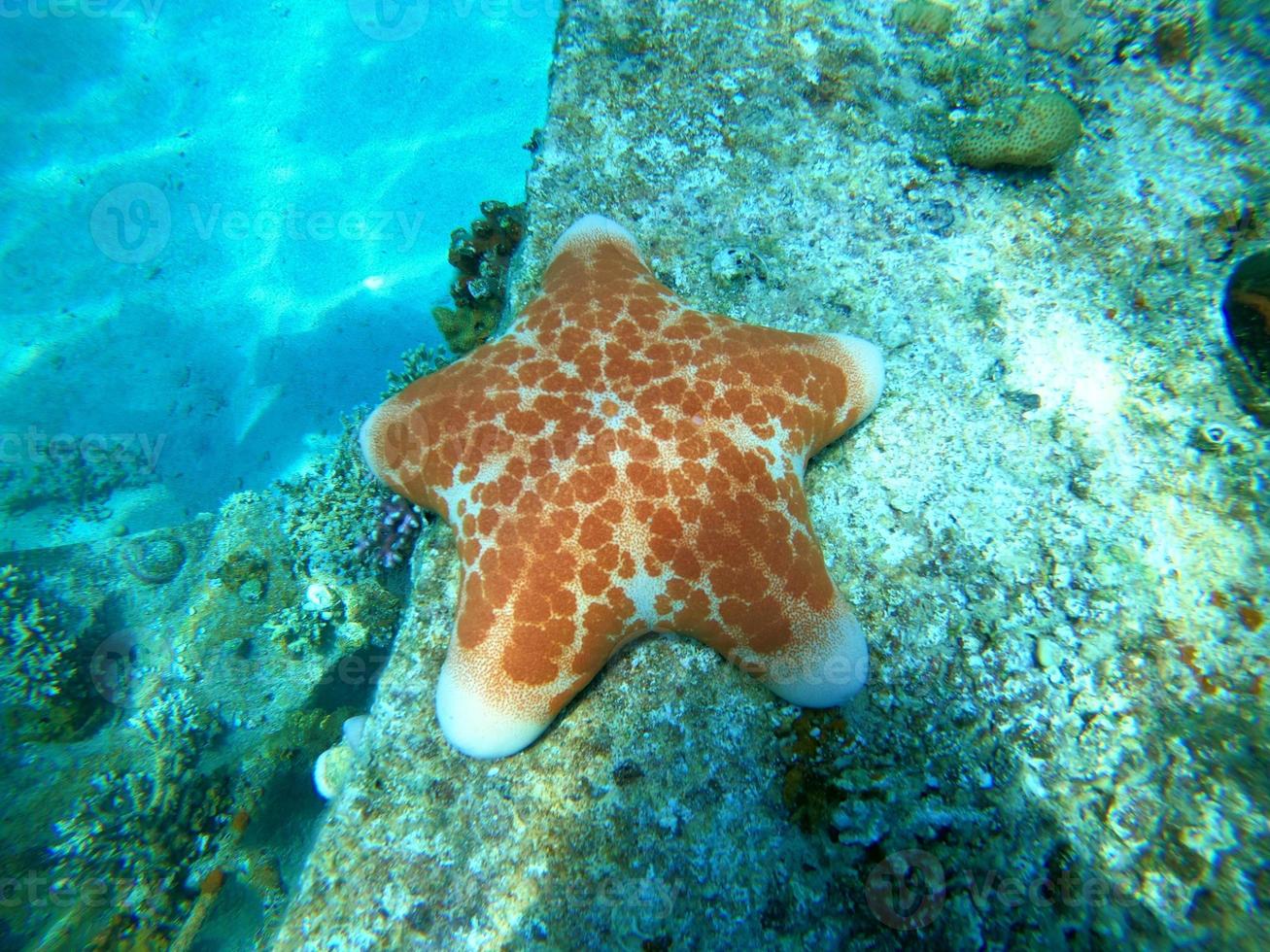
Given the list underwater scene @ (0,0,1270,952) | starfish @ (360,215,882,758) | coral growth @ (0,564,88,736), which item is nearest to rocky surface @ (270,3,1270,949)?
underwater scene @ (0,0,1270,952)

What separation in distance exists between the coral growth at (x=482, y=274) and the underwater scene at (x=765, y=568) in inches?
1.5

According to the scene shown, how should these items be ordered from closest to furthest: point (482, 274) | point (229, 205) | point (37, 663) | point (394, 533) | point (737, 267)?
point (737, 267), point (482, 274), point (394, 533), point (37, 663), point (229, 205)

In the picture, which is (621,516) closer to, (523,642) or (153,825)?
(523,642)

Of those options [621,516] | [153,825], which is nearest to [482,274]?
[621,516]

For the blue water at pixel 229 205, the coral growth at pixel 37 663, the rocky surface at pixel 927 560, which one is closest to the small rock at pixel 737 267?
the rocky surface at pixel 927 560

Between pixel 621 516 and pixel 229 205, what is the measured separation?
36.1ft

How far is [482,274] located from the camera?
226 inches

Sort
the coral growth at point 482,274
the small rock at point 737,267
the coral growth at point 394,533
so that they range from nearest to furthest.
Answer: the small rock at point 737,267, the coral growth at point 482,274, the coral growth at point 394,533

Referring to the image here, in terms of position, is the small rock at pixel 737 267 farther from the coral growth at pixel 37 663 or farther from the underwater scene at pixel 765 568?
the coral growth at pixel 37 663

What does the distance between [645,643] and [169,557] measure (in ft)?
26.5

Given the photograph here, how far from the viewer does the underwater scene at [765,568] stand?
9.86 feet

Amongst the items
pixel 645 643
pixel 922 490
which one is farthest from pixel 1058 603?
pixel 645 643

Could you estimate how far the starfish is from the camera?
A: 302cm

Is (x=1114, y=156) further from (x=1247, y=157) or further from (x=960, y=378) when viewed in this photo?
(x=960, y=378)
